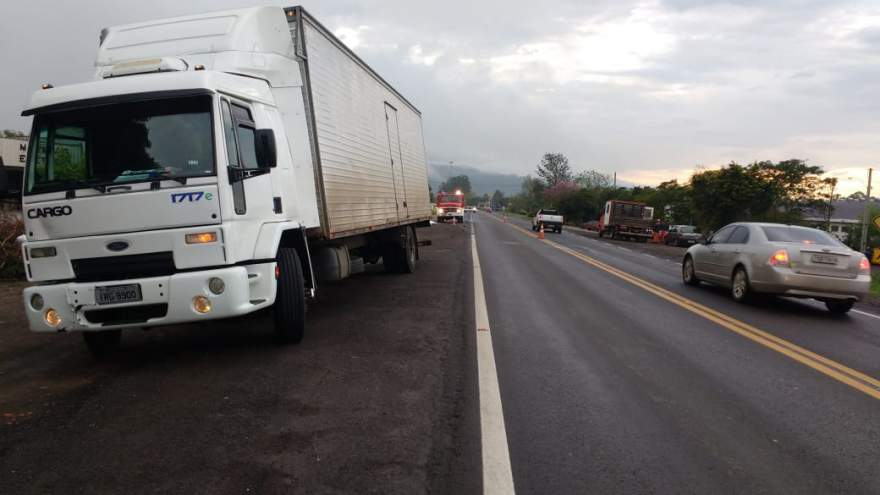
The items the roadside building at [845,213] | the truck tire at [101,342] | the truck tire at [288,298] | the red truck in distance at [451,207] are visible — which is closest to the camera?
the truck tire at [101,342]

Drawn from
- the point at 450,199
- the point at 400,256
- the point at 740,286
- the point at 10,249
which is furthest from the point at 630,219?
the point at 10,249

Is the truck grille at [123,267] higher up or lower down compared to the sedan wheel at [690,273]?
higher up

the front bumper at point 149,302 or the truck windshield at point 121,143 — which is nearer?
the front bumper at point 149,302

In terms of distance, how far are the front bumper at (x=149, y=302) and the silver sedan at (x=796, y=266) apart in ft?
27.5

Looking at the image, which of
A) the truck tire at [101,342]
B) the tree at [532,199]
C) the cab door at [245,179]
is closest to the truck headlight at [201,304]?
the cab door at [245,179]

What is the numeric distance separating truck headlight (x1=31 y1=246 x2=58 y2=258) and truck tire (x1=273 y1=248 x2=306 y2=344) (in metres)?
1.94

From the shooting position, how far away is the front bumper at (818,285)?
30.3 ft

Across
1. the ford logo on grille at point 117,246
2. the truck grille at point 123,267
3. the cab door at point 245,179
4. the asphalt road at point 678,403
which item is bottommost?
the asphalt road at point 678,403

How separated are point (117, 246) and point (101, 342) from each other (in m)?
1.55

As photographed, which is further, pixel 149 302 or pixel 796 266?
pixel 796 266

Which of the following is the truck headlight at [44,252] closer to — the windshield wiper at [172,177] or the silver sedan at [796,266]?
the windshield wiper at [172,177]

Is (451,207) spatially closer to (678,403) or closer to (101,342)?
(101,342)

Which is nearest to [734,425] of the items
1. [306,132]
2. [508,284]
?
[306,132]

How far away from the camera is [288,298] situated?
6086mm
